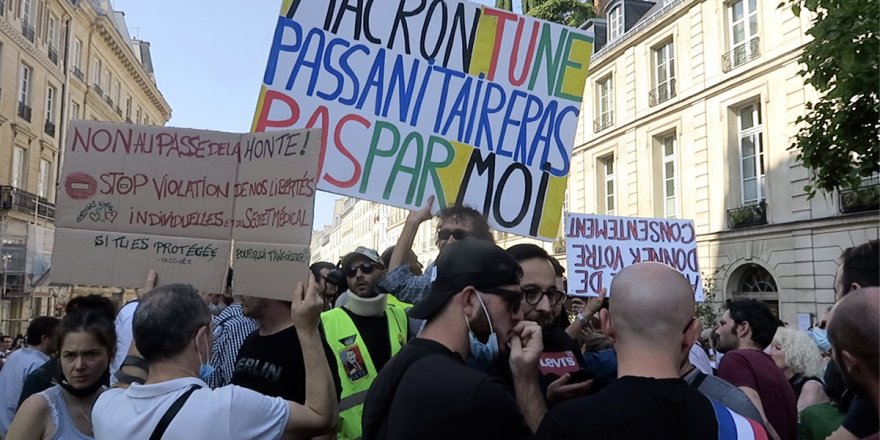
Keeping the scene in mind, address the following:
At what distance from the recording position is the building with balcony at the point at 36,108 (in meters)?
22.7

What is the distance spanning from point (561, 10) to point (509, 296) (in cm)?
2810

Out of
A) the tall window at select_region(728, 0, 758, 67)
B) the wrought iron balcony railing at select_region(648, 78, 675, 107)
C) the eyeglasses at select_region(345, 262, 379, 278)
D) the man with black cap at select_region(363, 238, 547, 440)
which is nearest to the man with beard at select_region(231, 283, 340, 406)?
the eyeglasses at select_region(345, 262, 379, 278)

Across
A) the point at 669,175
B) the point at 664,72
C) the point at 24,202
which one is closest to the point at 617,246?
the point at 669,175

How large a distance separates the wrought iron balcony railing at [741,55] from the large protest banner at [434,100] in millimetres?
15553

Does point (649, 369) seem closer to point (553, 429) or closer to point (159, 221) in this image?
point (553, 429)

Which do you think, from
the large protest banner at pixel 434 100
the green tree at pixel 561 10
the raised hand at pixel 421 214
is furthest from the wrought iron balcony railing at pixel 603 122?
the raised hand at pixel 421 214

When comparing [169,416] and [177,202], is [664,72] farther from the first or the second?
[169,416]

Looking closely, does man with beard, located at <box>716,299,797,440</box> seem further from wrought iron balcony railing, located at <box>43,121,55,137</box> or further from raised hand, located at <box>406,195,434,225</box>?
wrought iron balcony railing, located at <box>43,121,55,137</box>

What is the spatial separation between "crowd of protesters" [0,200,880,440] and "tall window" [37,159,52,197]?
2821cm

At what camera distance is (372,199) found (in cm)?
426

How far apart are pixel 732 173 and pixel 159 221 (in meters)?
18.3

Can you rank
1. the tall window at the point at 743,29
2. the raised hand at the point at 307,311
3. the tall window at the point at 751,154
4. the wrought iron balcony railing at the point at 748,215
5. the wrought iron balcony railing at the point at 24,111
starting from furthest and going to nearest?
1. the wrought iron balcony railing at the point at 24,111
2. the tall window at the point at 743,29
3. the tall window at the point at 751,154
4. the wrought iron balcony railing at the point at 748,215
5. the raised hand at the point at 307,311

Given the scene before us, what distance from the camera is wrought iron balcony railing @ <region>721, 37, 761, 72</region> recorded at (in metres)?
18.3

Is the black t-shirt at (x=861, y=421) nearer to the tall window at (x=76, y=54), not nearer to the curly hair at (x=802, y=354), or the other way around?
the curly hair at (x=802, y=354)
